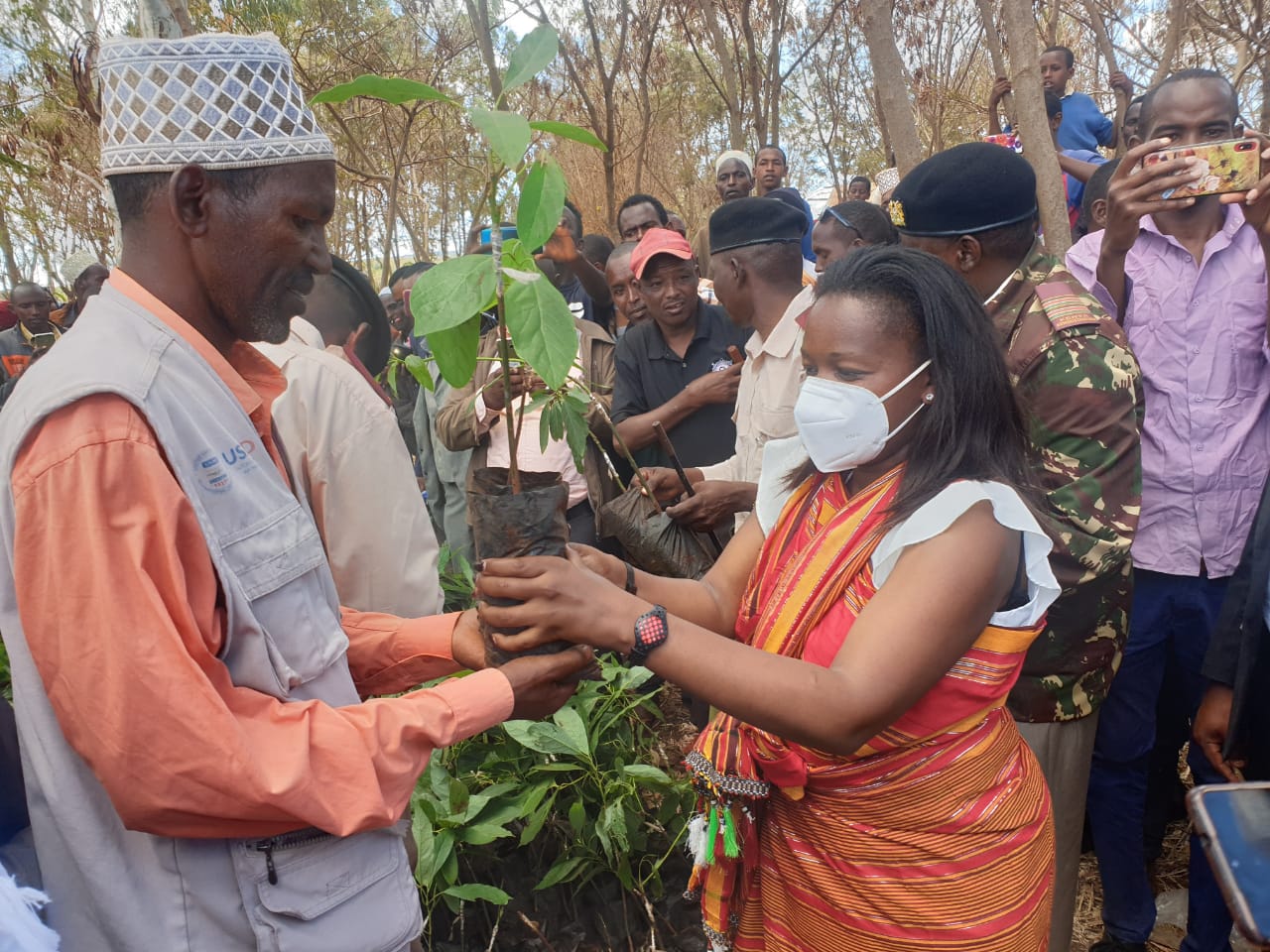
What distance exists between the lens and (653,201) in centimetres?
573

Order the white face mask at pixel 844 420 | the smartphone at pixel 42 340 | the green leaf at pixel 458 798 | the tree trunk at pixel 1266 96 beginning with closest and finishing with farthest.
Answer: the white face mask at pixel 844 420 → the green leaf at pixel 458 798 → the smartphone at pixel 42 340 → the tree trunk at pixel 1266 96

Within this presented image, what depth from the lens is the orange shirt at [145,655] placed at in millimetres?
1048

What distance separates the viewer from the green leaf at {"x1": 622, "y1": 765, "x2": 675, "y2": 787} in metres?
2.67

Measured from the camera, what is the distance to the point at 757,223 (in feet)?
10.2

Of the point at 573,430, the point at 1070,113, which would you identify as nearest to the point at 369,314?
the point at 573,430

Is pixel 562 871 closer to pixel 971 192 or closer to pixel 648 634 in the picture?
pixel 648 634

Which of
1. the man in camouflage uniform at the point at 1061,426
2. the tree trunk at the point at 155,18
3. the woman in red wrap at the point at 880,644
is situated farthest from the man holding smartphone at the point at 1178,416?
the tree trunk at the point at 155,18

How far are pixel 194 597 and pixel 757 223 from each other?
2417mm

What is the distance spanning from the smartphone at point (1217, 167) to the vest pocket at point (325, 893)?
2.51 metres

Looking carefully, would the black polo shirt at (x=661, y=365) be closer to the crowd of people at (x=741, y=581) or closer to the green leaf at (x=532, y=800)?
the crowd of people at (x=741, y=581)

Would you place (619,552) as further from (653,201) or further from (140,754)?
(140,754)

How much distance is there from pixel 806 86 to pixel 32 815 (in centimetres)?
1797

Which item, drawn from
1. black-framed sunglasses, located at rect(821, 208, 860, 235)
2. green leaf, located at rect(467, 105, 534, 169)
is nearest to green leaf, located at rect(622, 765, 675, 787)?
green leaf, located at rect(467, 105, 534, 169)

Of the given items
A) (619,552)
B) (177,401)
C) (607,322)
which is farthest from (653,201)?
(177,401)
